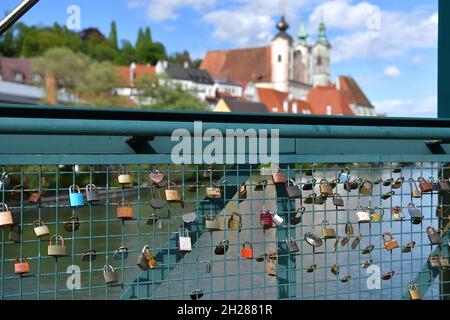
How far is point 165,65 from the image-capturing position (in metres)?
75.6

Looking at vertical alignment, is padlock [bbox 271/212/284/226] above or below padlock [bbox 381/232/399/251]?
above

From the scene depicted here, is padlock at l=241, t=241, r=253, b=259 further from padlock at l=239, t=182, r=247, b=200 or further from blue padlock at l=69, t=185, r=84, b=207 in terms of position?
blue padlock at l=69, t=185, r=84, b=207

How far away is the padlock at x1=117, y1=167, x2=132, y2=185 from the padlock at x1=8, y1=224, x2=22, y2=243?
0.34 m

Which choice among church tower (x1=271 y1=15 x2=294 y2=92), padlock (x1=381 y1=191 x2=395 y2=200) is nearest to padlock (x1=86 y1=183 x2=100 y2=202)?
padlock (x1=381 y1=191 x2=395 y2=200)

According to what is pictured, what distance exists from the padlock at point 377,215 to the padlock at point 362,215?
0.11ft

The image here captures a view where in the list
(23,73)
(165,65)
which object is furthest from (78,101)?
(165,65)

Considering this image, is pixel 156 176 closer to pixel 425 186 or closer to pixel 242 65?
pixel 425 186

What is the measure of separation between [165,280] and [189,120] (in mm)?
534

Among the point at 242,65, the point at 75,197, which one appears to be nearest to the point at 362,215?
the point at 75,197

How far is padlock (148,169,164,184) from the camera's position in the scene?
1999 millimetres

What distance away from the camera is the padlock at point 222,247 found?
218 centimetres

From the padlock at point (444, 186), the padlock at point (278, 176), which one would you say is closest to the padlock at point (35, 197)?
the padlock at point (278, 176)

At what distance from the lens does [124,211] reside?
6.51 feet

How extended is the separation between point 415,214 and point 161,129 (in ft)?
3.82
